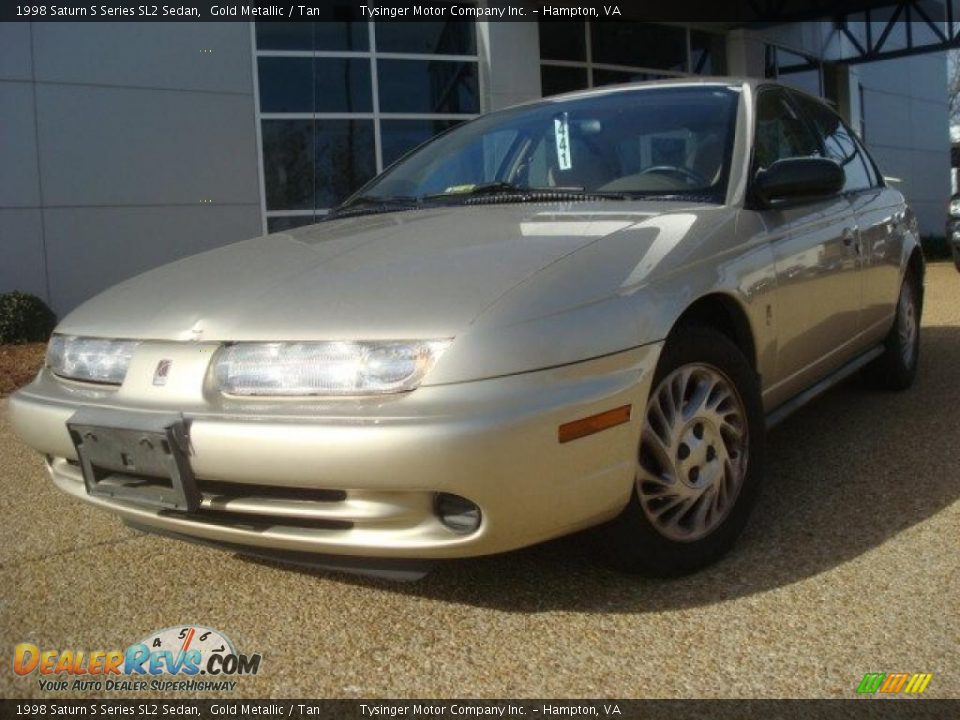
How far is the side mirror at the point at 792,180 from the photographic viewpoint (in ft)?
9.85

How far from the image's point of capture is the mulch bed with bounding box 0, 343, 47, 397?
20.9ft

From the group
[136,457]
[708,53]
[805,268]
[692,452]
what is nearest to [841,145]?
[805,268]

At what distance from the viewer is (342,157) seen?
1062cm

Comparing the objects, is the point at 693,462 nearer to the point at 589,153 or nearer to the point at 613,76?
Answer: the point at 589,153

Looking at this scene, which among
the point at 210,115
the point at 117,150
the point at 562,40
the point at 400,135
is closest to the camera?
the point at 117,150

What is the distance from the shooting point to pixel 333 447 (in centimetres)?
205

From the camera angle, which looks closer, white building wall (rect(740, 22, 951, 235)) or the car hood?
the car hood

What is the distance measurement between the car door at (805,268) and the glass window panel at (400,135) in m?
7.37

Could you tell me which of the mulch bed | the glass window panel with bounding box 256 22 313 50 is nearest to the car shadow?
the mulch bed

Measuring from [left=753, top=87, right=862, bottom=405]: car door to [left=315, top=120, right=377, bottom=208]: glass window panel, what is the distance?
726cm

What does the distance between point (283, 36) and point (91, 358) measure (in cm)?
859

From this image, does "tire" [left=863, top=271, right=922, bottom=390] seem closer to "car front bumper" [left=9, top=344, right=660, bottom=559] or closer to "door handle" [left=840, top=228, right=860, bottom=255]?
"door handle" [left=840, top=228, right=860, bottom=255]

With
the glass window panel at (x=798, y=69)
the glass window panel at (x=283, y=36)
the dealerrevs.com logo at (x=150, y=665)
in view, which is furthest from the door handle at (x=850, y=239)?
the glass window panel at (x=798, y=69)

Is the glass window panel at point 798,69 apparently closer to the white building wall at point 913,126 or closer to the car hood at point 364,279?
the white building wall at point 913,126
